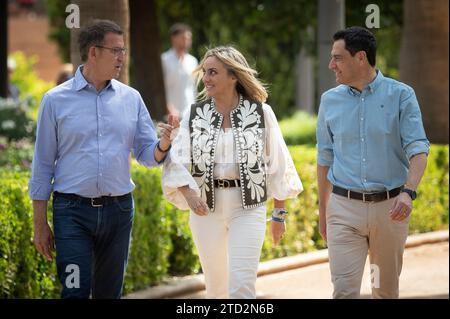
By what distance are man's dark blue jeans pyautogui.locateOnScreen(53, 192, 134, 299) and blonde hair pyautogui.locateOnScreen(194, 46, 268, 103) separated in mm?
970

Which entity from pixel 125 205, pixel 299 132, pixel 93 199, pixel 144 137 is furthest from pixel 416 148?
pixel 299 132

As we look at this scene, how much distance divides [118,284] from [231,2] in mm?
10698

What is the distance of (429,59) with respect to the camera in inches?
522

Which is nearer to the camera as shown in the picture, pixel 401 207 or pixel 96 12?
pixel 401 207

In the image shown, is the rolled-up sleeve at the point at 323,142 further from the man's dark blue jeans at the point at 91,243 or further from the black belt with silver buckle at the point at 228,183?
the man's dark blue jeans at the point at 91,243

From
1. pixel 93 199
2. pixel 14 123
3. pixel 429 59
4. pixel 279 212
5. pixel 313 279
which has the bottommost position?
pixel 313 279

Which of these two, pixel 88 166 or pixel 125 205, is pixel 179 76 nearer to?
pixel 125 205

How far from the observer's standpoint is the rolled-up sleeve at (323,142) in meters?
6.45

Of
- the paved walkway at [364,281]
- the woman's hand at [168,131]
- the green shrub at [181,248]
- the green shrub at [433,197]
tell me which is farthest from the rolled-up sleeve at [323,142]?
the green shrub at [433,197]

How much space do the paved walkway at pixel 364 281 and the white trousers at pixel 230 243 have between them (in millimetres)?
2740

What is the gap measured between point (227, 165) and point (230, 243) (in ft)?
1.47

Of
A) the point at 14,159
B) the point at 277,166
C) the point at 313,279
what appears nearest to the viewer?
the point at 277,166

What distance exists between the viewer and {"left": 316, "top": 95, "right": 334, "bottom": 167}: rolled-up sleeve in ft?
21.1

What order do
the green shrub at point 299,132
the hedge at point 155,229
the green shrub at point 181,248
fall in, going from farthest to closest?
the green shrub at point 299,132
the green shrub at point 181,248
the hedge at point 155,229
